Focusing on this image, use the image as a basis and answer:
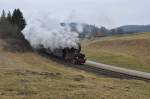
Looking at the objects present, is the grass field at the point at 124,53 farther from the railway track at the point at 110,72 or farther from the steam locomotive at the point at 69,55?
the steam locomotive at the point at 69,55

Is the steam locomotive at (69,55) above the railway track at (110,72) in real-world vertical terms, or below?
above

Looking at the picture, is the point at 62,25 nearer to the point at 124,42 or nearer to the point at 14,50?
the point at 14,50

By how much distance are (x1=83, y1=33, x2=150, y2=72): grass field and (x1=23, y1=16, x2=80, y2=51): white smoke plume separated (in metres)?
12.8

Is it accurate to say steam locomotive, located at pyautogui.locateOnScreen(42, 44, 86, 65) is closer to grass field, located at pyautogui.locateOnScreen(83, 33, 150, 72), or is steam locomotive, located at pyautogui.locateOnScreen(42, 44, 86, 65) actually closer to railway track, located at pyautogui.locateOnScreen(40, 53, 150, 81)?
railway track, located at pyautogui.locateOnScreen(40, 53, 150, 81)

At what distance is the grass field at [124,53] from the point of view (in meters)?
60.2

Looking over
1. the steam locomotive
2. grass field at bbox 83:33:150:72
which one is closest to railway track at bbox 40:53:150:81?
the steam locomotive

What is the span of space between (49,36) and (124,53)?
36794 mm

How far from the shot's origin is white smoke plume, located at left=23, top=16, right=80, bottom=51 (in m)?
47.0

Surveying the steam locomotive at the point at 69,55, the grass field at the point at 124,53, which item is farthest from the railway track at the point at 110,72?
the grass field at the point at 124,53

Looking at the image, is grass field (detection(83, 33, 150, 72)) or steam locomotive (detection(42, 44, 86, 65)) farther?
grass field (detection(83, 33, 150, 72))

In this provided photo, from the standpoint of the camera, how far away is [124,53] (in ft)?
266

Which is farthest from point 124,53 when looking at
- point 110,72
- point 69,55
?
point 110,72

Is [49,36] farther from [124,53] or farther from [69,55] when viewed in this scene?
[124,53]

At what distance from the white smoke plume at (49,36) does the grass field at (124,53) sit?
12.8 meters
